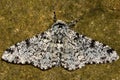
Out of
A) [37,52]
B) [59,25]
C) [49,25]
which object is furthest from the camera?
[49,25]

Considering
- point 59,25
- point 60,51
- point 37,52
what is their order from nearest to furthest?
point 60,51 → point 37,52 → point 59,25

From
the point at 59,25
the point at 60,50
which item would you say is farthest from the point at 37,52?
the point at 59,25

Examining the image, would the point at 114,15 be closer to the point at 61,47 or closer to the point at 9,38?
the point at 61,47

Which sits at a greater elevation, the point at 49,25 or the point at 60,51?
A: the point at 49,25

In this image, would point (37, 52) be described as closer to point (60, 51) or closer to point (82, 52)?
point (60, 51)

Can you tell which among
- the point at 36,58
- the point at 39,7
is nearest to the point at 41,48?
the point at 36,58

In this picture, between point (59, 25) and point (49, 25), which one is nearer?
point (59, 25)

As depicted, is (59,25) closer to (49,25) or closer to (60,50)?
(49,25)

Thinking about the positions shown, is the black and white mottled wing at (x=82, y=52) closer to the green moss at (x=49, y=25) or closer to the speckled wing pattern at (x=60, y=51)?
the speckled wing pattern at (x=60, y=51)
